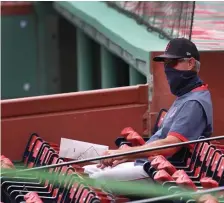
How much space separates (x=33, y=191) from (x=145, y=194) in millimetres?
960

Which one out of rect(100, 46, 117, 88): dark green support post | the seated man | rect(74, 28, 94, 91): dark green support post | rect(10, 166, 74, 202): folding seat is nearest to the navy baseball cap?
the seated man

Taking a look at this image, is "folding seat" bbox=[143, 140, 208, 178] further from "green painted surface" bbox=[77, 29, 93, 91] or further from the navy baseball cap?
"green painted surface" bbox=[77, 29, 93, 91]

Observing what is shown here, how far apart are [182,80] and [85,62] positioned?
7.16 meters

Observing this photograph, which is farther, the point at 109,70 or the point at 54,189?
the point at 109,70

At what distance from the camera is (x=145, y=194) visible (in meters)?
7.01

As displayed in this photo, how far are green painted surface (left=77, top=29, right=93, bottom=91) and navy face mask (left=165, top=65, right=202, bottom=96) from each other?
687 centimetres

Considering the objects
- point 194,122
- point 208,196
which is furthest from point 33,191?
point 208,196

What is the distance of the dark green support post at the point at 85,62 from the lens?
14.3m

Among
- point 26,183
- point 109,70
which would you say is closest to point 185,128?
point 26,183

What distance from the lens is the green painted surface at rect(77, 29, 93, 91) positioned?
14.3m

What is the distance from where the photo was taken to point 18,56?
623 inches

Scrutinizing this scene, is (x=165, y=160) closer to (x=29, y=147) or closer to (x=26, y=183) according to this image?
(x=26, y=183)

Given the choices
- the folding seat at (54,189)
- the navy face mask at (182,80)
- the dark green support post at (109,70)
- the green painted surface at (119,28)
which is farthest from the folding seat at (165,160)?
the dark green support post at (109,70)

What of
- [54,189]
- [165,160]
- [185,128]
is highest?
[185,128]
